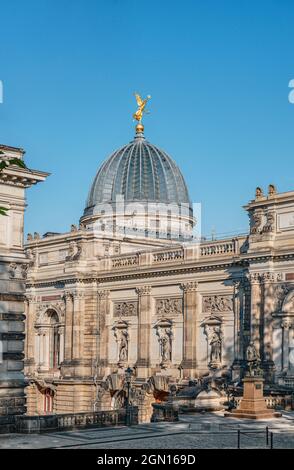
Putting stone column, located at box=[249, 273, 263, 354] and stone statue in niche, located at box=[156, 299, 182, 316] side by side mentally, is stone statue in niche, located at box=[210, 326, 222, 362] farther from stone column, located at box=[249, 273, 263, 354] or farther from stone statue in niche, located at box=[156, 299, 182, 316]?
stone column, located at box=[249, 273, 263, 354]

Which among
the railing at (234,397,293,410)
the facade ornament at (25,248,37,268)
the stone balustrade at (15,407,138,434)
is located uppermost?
the facade ornament at (25,248,37,268)

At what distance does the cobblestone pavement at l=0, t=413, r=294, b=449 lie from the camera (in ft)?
90.3

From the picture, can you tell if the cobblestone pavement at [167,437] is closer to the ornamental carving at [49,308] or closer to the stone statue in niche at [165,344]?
the stone statue in niche at [165,344]

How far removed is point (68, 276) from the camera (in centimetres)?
6291

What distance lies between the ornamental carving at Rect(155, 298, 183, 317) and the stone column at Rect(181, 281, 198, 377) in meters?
1.05

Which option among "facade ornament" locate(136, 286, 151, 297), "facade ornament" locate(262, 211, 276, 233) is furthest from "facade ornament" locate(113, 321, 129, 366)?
"facade ornament" locate(262, 211, 276, 233)

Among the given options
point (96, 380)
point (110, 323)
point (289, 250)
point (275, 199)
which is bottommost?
point (96, 380)

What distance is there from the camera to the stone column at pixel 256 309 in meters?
48.8

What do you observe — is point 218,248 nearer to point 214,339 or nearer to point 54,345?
point 214,339

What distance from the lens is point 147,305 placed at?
192 ft

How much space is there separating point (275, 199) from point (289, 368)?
9.27m

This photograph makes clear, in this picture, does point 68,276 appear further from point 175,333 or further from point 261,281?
point 261,281

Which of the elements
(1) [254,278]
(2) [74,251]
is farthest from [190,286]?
(2) [74,251]
